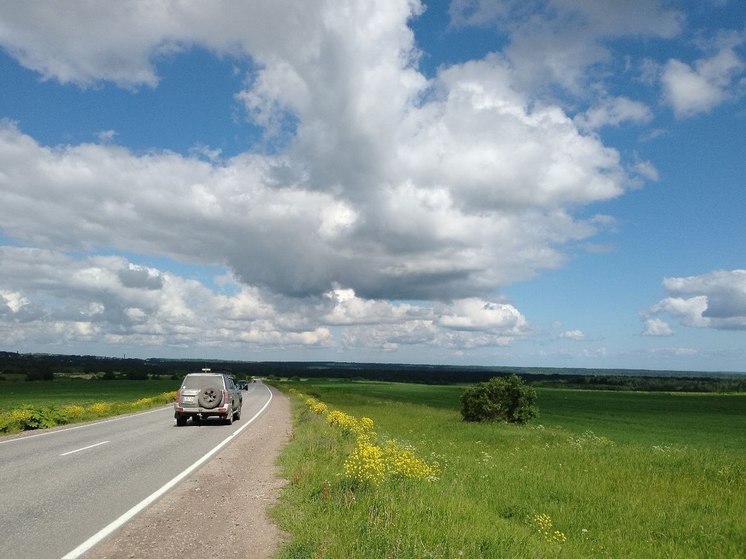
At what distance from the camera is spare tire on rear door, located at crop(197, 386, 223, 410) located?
2205 cm

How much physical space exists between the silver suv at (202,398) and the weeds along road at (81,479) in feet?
5.71

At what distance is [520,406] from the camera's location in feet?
109

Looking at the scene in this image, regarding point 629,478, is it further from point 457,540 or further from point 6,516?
point 6,516

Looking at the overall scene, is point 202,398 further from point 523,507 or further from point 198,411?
point 523,507

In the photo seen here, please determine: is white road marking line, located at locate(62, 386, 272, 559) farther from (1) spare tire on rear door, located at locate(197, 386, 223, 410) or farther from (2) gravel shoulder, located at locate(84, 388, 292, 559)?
(1) spare tire on rear door, located at locate(197, 386, 223, 410)

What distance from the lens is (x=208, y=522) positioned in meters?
7.57

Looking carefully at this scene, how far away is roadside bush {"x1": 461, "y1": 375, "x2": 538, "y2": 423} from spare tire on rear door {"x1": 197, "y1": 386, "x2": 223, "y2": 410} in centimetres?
1797

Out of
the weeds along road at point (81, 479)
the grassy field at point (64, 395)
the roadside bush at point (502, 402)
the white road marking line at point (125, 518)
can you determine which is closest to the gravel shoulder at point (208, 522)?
the white road marking line at point (125, 518)

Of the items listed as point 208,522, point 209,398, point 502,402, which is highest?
point 209,398

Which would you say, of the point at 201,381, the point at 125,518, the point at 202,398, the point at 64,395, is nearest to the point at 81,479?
the point at 125,518

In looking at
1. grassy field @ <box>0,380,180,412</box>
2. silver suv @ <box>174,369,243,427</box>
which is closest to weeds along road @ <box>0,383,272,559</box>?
silver suv @ <box>174,369,243,427</box>

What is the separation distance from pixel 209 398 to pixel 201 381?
0.90 m

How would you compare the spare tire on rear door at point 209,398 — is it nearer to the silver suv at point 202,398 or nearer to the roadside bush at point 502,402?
the silver suv at point 202,398

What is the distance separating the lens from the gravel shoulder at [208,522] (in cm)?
626
